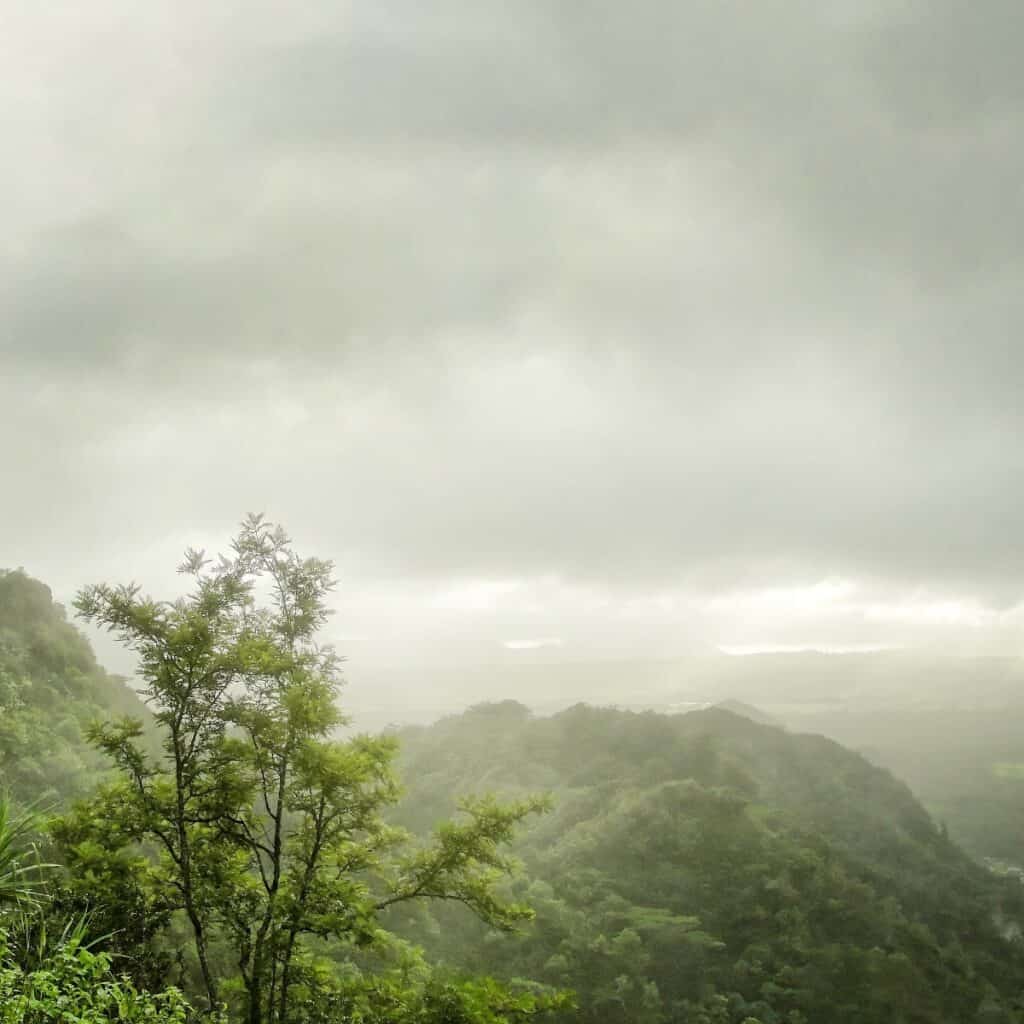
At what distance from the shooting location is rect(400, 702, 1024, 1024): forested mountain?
29375 millimetres

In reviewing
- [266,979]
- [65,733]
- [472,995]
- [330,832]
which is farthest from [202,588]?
[65,733]

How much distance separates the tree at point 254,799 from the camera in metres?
9.32

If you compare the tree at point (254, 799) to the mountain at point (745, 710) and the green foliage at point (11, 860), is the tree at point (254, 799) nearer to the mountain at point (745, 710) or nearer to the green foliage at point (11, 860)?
the green foliage at point (11, 860)

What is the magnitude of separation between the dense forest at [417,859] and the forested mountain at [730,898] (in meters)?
0.16

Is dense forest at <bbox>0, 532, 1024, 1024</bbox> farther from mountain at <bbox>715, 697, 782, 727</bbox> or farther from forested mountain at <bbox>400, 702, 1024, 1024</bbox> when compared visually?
mountain at <bbox>715, 697, 782, 727</bbox>

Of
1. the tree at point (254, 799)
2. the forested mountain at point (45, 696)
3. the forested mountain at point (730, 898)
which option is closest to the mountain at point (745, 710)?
the forested mountain at point (730, 898)

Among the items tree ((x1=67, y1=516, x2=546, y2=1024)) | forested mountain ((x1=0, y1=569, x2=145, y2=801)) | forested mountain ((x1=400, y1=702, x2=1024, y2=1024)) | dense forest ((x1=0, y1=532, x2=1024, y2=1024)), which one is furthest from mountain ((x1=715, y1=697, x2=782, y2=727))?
tree ((x1=67, y1=516, x2=546, y2=1024))

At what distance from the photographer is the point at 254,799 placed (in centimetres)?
1031

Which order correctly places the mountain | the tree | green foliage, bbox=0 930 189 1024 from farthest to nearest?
the mountain, the tree, green foliage, bbox=0 930 189 1024

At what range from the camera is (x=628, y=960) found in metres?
29.2

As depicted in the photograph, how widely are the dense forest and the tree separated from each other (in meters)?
0.04

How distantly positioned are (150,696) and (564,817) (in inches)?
1606

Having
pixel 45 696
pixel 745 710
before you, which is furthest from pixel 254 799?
pixel 745 710

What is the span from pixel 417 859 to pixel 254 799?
2705 millimetres
